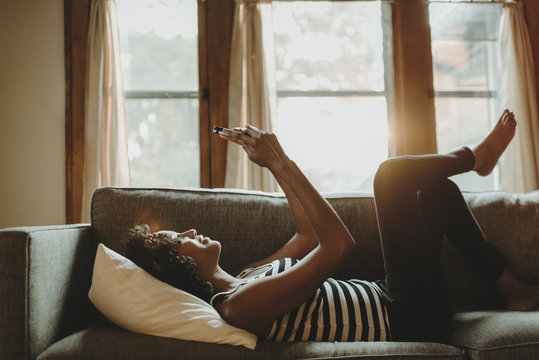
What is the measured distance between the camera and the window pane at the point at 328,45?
298cm

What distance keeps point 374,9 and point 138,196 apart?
2273mm

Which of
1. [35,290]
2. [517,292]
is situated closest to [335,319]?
[517,292]

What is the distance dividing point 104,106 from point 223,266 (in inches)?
64.7

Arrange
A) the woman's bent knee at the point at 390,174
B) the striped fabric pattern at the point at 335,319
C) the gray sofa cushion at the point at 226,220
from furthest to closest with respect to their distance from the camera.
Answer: the gray sofa cushion at the point at 226,220, the woman's bent knee at the point at 390,174, the striped fabric pattern at the point at 335,319

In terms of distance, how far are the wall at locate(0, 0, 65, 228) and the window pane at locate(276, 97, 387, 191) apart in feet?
4.86

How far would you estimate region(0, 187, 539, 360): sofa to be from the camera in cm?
111

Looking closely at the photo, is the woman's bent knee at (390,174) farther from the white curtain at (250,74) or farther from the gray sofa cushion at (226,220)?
the white curtain at (250,74)

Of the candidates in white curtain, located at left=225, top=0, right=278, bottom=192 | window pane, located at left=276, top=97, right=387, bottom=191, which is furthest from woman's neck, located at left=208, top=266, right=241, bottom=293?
window pane, located at left=276, top=97, right=387, bottom=191

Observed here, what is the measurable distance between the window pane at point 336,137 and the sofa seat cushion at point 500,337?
5.60 feet

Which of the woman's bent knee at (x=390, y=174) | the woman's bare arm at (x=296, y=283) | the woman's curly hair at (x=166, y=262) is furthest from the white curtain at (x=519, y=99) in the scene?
the woman's curly hair at (x=166, y=262)

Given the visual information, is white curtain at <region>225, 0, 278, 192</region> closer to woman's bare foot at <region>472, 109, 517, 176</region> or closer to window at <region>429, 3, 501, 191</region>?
window at <region>429, 3, 501, 191</region>

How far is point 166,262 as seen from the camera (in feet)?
4.31

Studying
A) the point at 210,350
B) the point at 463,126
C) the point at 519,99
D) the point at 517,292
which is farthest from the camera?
the point at 463,126

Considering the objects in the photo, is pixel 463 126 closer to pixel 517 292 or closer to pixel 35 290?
pixel 517 292
